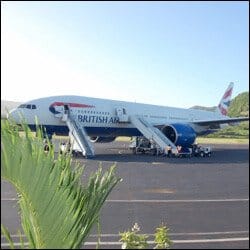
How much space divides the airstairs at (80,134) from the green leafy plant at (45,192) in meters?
18.3

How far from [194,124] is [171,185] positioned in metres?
19.9

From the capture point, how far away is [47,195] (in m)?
1.35

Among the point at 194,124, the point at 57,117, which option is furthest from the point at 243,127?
the point at 57,117

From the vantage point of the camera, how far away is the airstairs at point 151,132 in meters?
25.2

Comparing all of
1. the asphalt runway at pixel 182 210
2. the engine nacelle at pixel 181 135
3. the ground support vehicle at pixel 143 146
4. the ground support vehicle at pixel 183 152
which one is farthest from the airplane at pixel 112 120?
the asphalt runway at pixel 182 210

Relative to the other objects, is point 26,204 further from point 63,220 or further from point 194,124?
point 194,124

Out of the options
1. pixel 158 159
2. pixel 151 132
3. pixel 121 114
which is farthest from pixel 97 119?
pixel 158 159

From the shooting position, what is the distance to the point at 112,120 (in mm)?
25406

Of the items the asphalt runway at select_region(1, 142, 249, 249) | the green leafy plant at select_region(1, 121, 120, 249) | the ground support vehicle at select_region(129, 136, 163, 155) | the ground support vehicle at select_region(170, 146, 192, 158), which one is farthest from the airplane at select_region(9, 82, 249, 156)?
the green leafy plant at select_region(1, 121, 120, 249)

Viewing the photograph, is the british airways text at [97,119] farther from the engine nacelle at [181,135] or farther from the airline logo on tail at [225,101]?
the airline logo on tail at [225,101]

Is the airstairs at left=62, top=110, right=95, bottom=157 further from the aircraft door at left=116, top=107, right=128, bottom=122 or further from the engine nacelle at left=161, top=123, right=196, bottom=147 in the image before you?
the engine nacelle at left=161, top=123, right=196, bottom=147

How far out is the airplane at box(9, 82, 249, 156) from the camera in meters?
22.1

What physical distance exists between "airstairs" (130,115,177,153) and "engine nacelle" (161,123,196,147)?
0.85 meters

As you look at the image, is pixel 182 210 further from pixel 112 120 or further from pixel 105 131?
pixel 105 131
